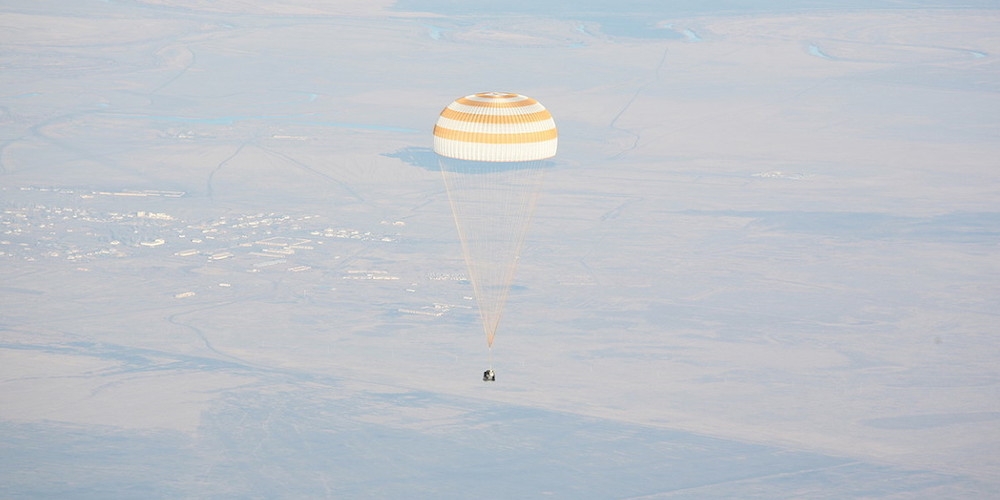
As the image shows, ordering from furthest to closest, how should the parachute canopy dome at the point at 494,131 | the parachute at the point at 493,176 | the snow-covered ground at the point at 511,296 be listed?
1. the snow-covered ground at the point at 511,296
2. the parachute at the point at 493,176
3. the parachute canopy dome at the point at 494,131

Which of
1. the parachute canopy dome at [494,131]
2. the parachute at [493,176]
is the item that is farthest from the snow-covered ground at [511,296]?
the parachute canopy dome at [494,131]

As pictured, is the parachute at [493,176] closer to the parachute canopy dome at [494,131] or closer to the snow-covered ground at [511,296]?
the parachute canopy dome at [494,131]

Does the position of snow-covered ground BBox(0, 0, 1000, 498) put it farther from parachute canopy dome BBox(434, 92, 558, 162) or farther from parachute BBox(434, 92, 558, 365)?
parachute canopy dome BBox(434, 92, 558, 162)

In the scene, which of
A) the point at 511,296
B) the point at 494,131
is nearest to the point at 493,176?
the point at 511,296

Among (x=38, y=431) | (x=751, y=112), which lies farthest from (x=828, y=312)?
(x=751, y=112)

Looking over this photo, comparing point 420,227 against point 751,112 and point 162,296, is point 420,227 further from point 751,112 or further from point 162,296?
point 751,112
